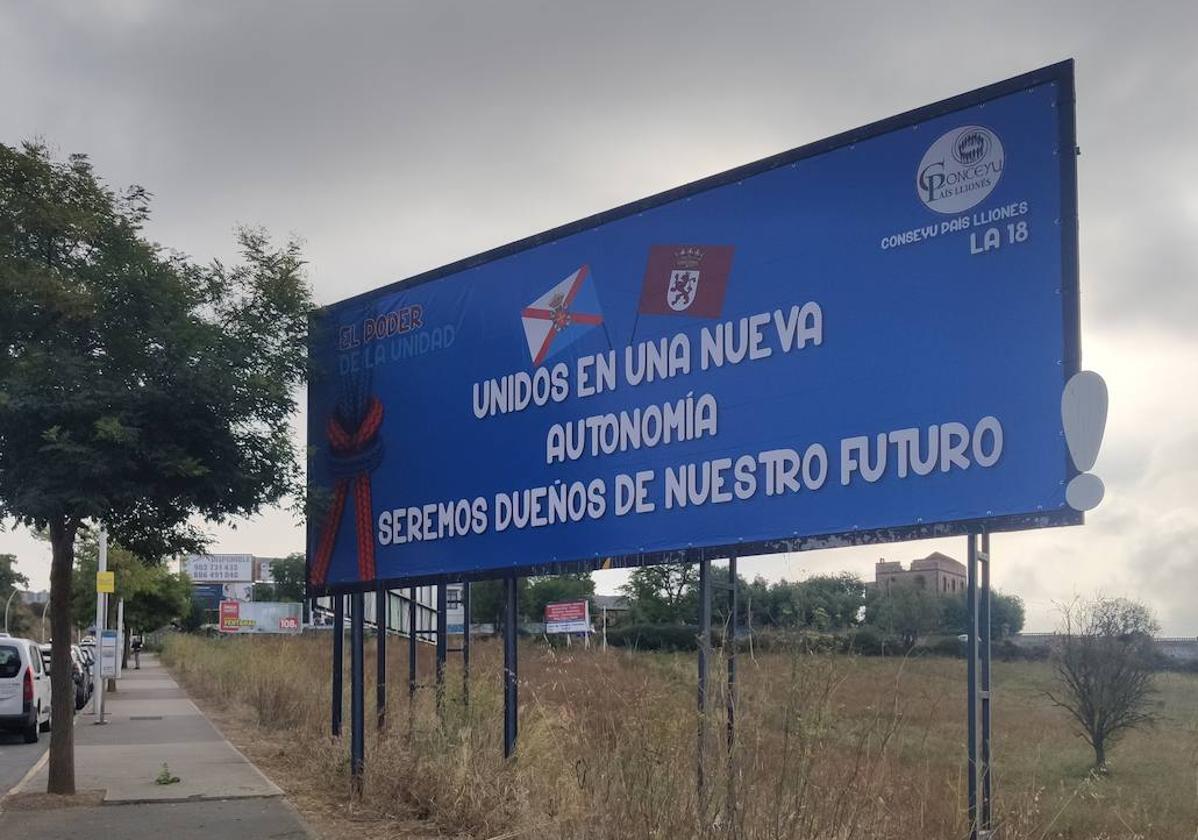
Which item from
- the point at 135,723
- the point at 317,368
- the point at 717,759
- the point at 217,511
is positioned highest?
the point at 317,368

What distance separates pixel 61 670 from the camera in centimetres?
1141

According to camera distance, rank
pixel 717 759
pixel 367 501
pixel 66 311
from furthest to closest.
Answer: pixel 367 501 → pixel 66 311 → pixel 717 759

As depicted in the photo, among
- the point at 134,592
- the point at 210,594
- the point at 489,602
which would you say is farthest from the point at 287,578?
the point at 489,602

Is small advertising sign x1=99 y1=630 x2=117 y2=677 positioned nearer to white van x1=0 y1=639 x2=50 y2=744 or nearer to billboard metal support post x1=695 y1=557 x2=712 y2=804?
white van x1=0 y1=639 x2=50 y2=744

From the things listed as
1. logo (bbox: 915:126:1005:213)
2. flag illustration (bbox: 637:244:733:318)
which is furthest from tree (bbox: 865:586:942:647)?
flag illustration (bbox: 637:244:733:318)

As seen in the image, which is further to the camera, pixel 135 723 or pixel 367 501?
pixel 135 723

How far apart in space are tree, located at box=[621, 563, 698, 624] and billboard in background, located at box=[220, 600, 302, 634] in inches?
1939

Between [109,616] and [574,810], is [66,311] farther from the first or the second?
[109,616]

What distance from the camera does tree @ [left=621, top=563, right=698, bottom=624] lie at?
8.73m

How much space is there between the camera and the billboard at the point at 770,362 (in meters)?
6.15

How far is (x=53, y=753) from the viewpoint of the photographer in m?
11.5

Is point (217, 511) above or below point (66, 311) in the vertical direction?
below

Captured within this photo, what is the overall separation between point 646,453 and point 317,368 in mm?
4633

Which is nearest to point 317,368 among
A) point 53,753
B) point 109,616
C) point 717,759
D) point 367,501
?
point 367,501
